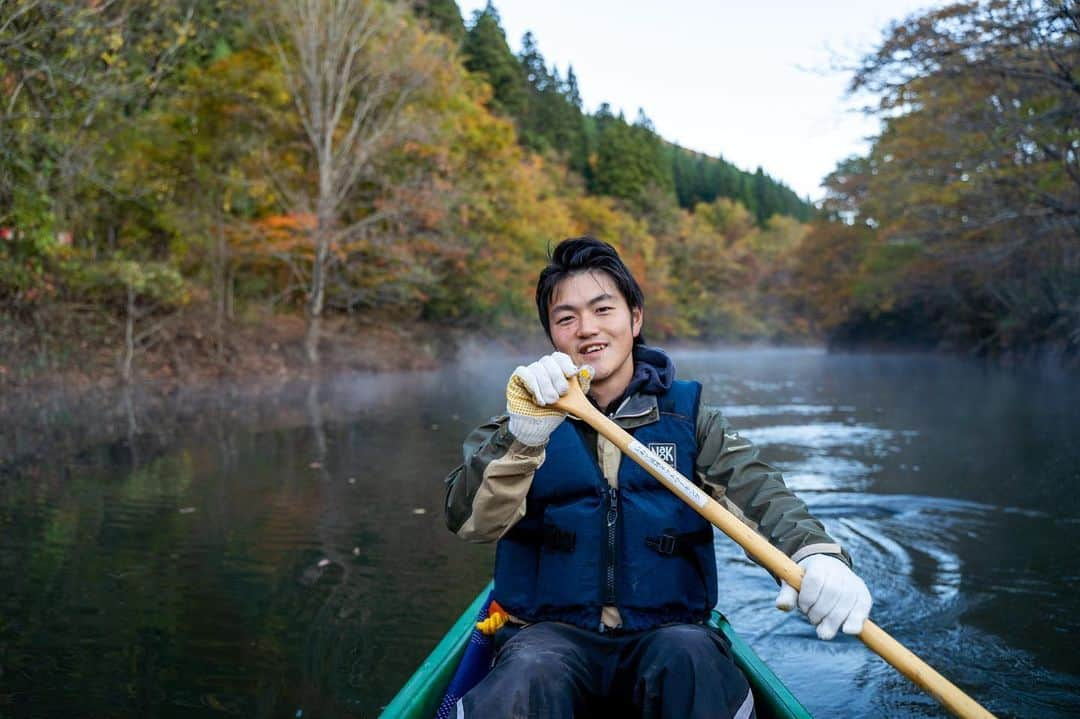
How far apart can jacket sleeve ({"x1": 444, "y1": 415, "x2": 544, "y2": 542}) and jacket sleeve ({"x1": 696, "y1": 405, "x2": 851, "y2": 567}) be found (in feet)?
1.58

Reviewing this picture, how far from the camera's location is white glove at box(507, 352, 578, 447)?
6.35 feet

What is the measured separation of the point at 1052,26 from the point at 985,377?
12129mm

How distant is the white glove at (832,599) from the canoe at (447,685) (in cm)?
29

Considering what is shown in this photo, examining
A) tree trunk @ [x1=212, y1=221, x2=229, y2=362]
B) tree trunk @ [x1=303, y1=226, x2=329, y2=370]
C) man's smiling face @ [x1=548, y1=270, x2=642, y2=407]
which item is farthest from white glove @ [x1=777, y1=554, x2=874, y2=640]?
tree trunk @ [x1=303, y1=226, x2=329, y2=370]

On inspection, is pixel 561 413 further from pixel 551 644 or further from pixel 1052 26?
pixel 1052 26

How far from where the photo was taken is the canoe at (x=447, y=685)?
2.00 metres

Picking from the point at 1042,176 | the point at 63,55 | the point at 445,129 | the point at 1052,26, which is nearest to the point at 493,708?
the point at 1052,26

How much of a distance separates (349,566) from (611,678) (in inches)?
97.1

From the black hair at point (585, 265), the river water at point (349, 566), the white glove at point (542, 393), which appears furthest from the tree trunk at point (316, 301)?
the white glove at point (542, 393)

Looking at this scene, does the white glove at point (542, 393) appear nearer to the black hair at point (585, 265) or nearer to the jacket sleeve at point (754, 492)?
the black hair at point (585, 265)

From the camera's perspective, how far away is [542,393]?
76.1 inches

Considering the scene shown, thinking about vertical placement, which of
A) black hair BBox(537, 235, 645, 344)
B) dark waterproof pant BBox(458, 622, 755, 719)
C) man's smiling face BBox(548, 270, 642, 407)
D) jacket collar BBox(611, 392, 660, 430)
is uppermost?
black hair BBox(537, 235, 645, 344)

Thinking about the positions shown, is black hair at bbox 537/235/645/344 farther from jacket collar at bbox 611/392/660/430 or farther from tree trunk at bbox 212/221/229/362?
tree trunk at bbox 212/221/229/362

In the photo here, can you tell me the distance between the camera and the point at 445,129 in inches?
724
